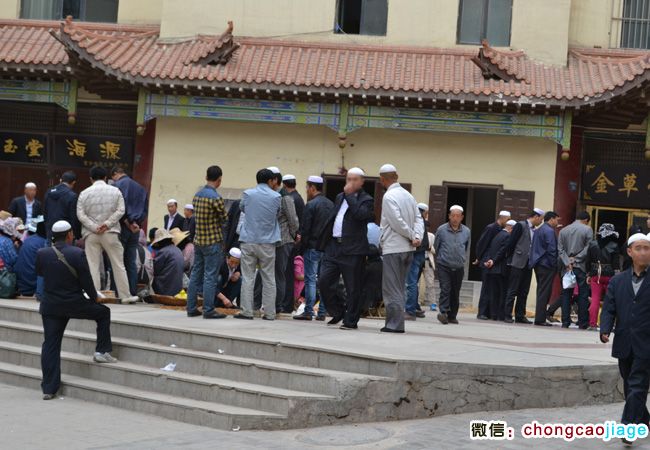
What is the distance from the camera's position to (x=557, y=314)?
1994 cm

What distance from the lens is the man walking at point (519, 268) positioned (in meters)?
16.7

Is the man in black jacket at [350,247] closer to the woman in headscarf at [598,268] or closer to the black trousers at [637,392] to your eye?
the black trousers at [637,392]

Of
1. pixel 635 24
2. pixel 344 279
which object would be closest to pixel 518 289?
pixel 344 279

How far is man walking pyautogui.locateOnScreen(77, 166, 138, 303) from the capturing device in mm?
13297

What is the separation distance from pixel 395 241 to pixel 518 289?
19.2 ft

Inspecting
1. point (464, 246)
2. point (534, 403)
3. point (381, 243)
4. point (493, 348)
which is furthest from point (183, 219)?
point (534, 403)

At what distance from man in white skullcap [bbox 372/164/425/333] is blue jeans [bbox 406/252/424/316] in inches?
141

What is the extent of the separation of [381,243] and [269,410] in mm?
3079

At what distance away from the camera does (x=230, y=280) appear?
14227mm

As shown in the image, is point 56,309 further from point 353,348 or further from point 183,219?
point 183,219

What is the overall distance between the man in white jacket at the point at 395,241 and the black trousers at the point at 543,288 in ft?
17.5

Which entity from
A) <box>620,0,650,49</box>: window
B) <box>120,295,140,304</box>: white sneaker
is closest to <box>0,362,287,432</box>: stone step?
<box>120,295,140,304</box>: white sneaker

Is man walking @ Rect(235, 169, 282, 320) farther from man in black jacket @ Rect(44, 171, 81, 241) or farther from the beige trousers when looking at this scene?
man in black jacket @ Rect(44, 171, 81, 241)

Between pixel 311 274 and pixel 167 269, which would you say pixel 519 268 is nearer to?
pixel 311 274
